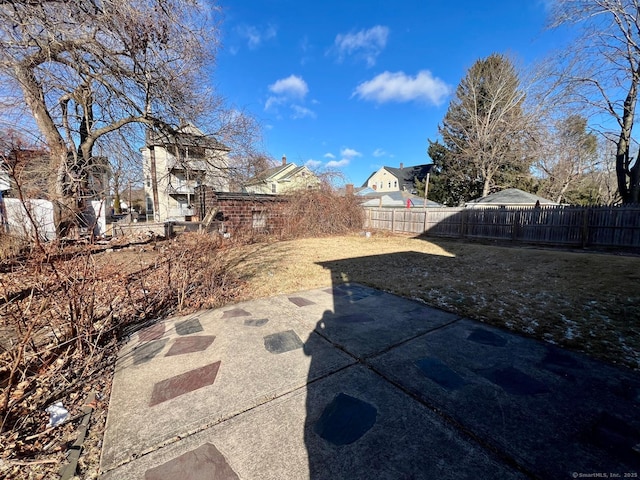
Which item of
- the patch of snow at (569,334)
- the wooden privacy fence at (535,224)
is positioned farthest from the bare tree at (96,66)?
the wooden privacy fence at (535,224)

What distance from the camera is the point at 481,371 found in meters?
2.14

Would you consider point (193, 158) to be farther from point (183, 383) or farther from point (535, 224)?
point (535, 224)

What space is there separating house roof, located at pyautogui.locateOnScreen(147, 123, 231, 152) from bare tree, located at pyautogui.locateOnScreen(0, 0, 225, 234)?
42 cm

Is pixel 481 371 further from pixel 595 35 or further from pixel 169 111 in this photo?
pixel 595 35

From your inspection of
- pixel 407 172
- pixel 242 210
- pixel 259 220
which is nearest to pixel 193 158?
pixel 242 210

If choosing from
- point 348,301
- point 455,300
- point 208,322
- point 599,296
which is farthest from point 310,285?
point 599,296

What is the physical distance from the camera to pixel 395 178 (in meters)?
38.1

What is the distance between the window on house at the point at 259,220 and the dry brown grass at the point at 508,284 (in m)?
4.08

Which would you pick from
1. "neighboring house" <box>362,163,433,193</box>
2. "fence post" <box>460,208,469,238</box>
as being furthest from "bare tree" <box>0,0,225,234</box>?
"neighboring house" <box>362,163,433,193</box>

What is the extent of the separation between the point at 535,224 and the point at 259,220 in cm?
1145

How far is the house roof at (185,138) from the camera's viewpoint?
8891mm

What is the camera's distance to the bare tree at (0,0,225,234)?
18.4 ft

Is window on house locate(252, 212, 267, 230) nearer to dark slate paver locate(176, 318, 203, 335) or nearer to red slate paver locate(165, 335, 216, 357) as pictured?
dark slate paver locate(176, 318, 203, 335)

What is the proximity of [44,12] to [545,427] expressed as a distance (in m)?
9.66
